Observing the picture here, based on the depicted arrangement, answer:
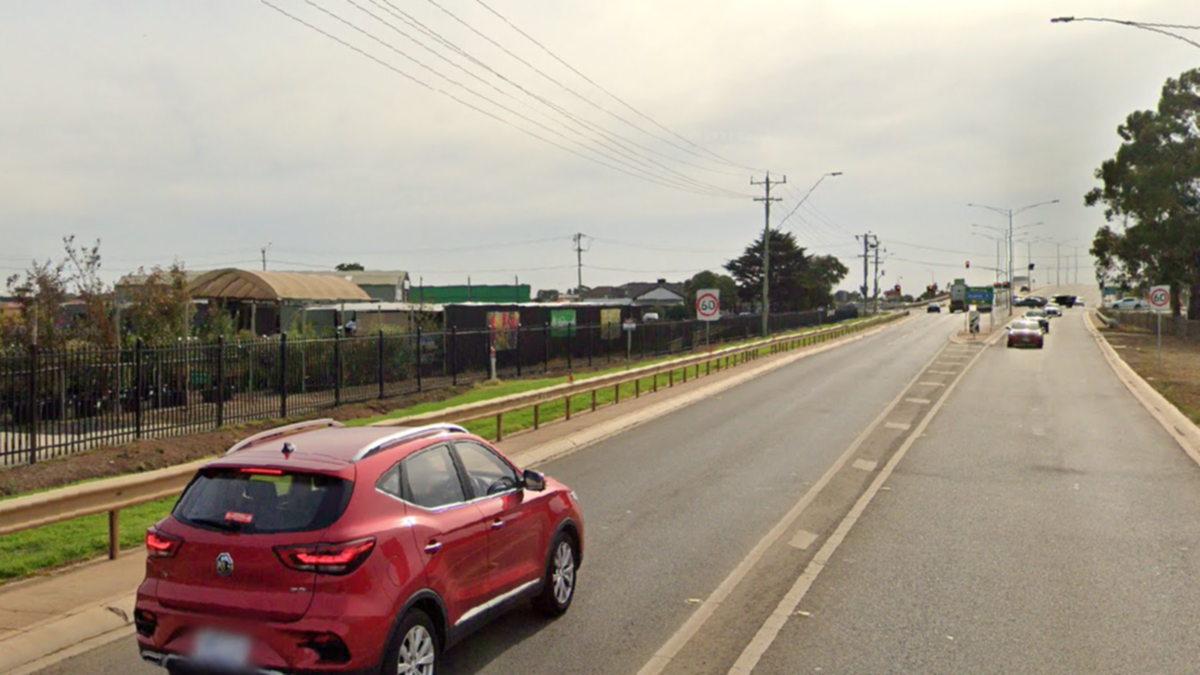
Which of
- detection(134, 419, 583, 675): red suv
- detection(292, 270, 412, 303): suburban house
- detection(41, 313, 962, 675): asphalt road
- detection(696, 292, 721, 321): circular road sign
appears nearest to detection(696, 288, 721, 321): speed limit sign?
detection(696, 292, 721, 321): circular road sign

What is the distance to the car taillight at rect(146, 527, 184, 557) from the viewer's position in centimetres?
539

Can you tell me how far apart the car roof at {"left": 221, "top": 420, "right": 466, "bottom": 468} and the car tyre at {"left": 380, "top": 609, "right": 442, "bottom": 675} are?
3.05 feet

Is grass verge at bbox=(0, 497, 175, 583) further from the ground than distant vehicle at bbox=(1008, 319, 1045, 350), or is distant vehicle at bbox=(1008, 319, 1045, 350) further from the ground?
distant vehicle at bbox=(1008, 319, 1045, 350)

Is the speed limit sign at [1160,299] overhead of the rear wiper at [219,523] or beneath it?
overhead

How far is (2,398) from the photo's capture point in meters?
14.8

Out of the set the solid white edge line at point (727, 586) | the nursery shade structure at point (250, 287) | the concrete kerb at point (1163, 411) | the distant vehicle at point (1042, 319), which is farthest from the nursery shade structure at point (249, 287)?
the distant vehicle at point (1042, 319)

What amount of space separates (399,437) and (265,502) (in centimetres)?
96

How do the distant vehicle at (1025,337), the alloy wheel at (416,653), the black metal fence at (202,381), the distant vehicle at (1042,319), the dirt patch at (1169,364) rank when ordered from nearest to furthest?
the alloy wheel at (416,653) → the black metal fence at (202,381) → the dirt patch at (1169,364) → the distant vehicle at (1025,337) → the distant vehicle at (1042,319)

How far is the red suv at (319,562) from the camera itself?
5.09m

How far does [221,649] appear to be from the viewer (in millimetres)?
5148

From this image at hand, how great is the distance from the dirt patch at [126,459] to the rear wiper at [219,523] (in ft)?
30.7

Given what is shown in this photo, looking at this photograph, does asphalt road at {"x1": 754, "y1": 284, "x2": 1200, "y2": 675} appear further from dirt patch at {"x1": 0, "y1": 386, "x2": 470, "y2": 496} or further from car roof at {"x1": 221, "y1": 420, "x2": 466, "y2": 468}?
dirt patch at {"x1": 0, "y1": 386, "x2": 470, "y2": 496}

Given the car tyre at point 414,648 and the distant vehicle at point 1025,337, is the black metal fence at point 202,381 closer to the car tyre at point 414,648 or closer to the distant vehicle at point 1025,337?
the car tyre at point 414,648

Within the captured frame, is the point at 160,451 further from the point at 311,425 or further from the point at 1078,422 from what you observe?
the point at 1078,422
